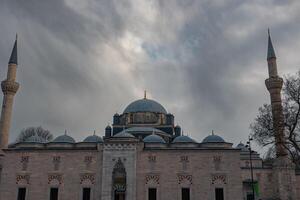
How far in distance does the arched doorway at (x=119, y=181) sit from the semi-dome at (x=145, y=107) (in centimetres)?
Result: 1104

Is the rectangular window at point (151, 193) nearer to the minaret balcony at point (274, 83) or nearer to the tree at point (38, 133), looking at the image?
the minaret balcony at point (274, 83)

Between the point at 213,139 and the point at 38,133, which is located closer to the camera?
the point at 213,139

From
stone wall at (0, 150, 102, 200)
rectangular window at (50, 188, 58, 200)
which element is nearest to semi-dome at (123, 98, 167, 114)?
stone wall at (0, 150, 102, 200)

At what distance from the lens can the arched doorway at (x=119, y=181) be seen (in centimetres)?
2677

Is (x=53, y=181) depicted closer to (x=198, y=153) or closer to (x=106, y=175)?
(x=106, y=175)

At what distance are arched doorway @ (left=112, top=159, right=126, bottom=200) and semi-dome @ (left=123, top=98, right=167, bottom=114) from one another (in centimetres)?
1104

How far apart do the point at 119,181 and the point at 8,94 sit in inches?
569

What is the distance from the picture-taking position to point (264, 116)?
952 inches

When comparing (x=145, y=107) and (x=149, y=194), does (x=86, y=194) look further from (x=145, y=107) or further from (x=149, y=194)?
(x=145, y=107)

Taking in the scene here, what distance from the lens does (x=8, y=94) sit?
32.8m

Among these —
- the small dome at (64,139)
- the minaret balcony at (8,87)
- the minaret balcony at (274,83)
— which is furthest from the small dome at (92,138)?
the minaret balcony at (274,83)

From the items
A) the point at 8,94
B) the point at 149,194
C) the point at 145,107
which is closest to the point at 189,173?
the point at 149,194

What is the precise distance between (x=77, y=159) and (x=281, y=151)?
16.7 meters

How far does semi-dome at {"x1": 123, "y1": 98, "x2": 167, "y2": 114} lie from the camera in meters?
37.4
